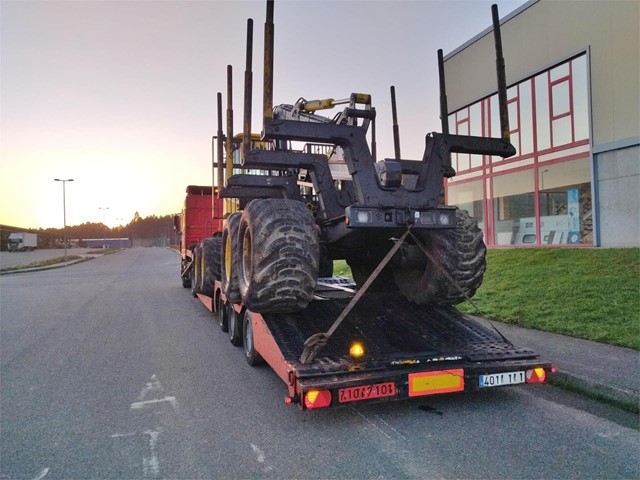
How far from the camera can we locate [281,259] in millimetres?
4551

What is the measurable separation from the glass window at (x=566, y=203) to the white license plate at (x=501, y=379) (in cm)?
1172

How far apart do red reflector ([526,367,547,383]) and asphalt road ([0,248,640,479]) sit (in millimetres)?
296

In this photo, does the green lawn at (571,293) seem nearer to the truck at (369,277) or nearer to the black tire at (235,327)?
the truck at (369,277)

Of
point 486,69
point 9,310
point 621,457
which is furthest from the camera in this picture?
point 486,69

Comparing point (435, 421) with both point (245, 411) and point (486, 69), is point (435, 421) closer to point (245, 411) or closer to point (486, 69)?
point (245, 411)

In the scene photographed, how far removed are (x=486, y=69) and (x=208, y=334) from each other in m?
15.2

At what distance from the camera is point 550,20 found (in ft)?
50.1

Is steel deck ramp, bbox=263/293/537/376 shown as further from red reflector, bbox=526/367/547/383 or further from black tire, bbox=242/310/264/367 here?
black tire, bbox=242/310/264/367

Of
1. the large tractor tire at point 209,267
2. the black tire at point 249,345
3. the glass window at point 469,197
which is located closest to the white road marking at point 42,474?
the black tire at point 249,345

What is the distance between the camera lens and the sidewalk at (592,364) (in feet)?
15.1

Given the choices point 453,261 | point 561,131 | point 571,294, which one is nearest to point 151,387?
point 453,261

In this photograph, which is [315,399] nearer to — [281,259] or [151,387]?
[281,259]

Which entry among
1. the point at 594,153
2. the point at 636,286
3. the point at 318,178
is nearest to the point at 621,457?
the point at 318,178

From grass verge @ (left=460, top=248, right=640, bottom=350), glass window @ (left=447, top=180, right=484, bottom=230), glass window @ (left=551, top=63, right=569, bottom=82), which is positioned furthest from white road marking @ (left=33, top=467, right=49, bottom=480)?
glass window @ (left=447, top=180, right=484, bottom=230)
